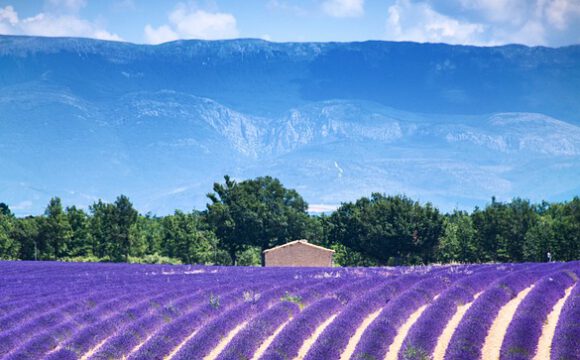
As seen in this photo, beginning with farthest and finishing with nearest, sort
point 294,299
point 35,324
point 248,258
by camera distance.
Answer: point 248,258 < point 294,299 < point 35,324

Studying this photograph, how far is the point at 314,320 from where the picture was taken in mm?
19312

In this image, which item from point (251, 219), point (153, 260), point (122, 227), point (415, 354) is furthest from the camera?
point (251, 219)

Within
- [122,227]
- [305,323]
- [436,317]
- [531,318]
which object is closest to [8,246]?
[122,227]

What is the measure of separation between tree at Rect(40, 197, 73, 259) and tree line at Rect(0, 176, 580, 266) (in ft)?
0.26

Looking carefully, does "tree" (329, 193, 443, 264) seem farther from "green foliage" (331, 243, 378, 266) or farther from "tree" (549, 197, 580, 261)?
"tree" (549, 197, 580, 261)

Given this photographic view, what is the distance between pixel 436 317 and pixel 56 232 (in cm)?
6081

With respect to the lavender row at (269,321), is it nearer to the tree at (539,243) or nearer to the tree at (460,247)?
the tree at (539,243)

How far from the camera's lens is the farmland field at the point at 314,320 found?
52.9 feet

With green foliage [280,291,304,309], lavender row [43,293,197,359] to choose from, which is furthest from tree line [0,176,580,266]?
lavender row [43,293,197,359]

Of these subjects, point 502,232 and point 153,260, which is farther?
point 153,260

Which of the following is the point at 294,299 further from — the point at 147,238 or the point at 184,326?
the point at 147,238

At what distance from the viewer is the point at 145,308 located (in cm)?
2252

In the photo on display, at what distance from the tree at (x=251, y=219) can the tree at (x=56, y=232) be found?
1214 cm

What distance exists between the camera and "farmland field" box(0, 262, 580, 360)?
16.1m
